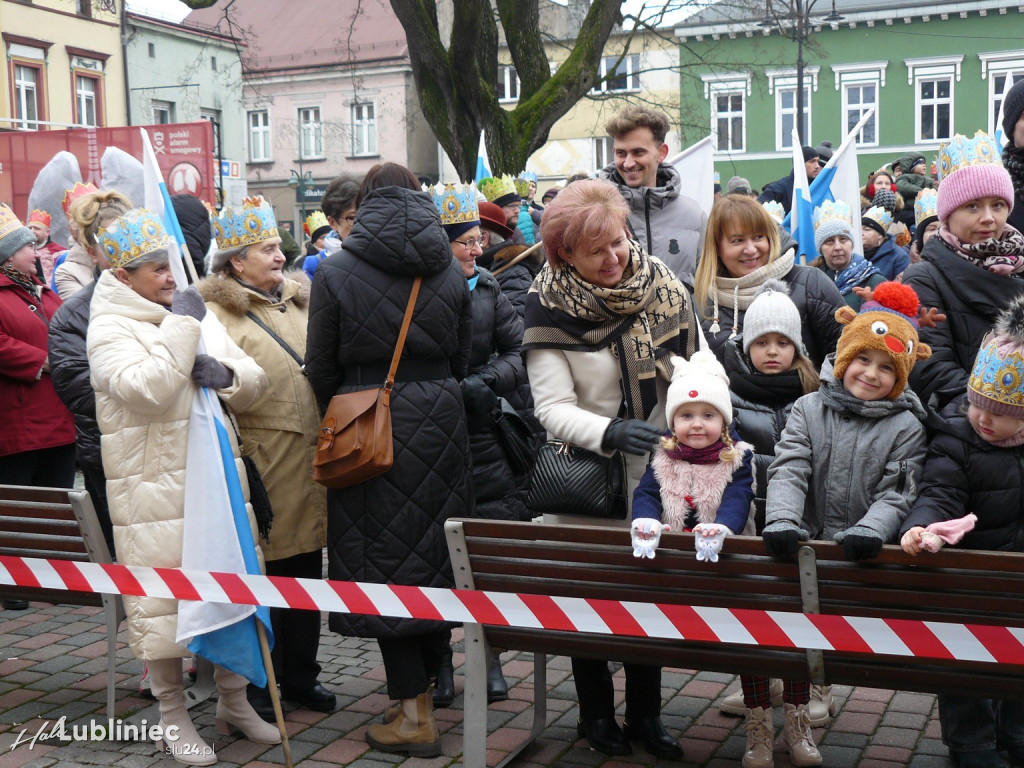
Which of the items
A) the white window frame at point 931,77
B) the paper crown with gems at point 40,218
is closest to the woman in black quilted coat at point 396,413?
the paper crown with gems at point 40,218

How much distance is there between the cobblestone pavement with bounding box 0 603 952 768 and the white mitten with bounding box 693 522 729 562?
1.08m

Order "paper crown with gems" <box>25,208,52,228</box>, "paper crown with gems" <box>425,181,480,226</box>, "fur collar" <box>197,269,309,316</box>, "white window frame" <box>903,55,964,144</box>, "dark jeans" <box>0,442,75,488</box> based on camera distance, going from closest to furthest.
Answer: "fur collar" <box>197,269,309,316</box> → "paper crown with gems" <box>425,181,480,226</box> → "dark jeans" <box>0,442,75,488</box> → "paper crown with gems" <box>25,208,52,228</box> → "white window frame" <box>903,55,964,144</box>

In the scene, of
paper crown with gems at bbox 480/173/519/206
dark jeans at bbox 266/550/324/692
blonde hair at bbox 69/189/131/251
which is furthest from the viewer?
paper crown with gems at bbox 480/173/519/206

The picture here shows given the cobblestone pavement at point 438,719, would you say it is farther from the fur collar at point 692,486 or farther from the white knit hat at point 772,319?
the white knit hat at point 772,319

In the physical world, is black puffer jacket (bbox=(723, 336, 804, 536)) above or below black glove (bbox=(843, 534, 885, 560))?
above

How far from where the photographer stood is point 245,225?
16.7 ft

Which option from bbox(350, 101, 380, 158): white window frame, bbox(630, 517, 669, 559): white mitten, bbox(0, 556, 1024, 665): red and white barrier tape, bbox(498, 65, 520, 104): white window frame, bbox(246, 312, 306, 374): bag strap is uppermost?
bbox(498, 65, 520, 104): white window frame

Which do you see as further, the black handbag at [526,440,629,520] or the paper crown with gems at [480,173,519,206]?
the paper crown with gems at [480,173,519,206]

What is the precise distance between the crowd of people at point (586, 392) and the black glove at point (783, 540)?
12 millimetres

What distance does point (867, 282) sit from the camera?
7742mm

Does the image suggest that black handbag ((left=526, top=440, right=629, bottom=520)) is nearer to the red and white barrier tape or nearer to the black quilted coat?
the red and white barrier tape

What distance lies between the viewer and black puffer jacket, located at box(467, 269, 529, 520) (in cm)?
539

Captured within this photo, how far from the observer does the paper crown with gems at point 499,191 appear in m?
8.54

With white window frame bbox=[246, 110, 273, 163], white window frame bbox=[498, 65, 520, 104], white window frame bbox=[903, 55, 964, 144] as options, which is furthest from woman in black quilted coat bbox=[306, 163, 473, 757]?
white window frame bbox=[246, 110, 273, 163]
